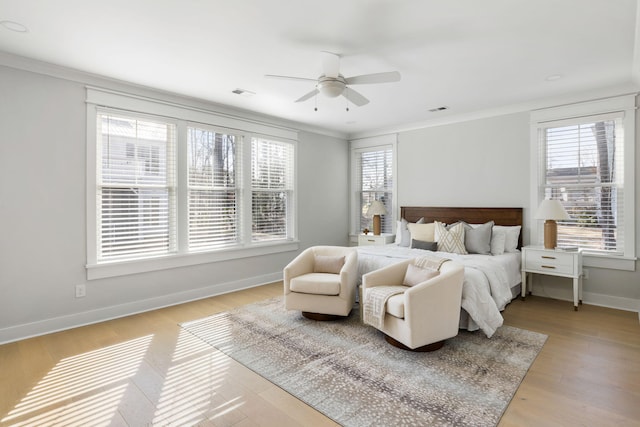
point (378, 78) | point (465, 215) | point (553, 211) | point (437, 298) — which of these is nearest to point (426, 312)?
point (437, 298)

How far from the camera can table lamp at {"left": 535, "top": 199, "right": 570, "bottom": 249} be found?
13.3 feet

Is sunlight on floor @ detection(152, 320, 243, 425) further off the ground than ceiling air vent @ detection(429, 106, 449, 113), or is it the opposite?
ceiling air vent @ detection(429, 106, 449, 113)

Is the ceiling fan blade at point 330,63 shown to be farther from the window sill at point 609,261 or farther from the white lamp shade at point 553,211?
the window sill at point 609,261

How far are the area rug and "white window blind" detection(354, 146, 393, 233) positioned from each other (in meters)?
3.04

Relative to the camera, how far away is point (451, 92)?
4211 mm

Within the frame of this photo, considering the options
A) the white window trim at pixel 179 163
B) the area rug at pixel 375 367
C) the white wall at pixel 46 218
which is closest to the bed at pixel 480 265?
the area rug at pixel 375 367

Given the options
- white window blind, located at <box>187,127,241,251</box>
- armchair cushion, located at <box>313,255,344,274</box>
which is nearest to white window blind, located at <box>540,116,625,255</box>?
armchair cushion, located at <box>313,255,344,274</box>

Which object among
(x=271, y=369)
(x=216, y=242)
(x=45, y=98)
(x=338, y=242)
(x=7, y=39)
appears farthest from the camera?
(x=338, y=242)

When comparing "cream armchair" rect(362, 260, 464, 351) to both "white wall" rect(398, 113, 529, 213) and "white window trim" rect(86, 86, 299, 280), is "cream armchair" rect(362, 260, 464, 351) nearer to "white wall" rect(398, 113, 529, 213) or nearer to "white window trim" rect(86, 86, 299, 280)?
"white wall" rect(398, 113, 529, 213)

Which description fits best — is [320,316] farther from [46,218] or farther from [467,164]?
[467,164]

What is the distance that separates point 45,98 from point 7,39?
2.08ft

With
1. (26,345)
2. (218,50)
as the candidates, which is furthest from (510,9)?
(26,345)

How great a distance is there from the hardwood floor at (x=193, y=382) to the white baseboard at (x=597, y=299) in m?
0.51

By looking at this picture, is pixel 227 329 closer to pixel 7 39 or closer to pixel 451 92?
pixel 7 39
